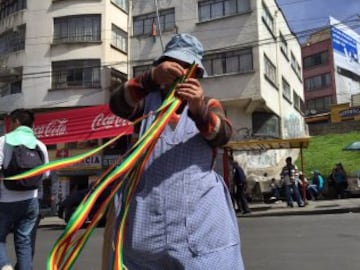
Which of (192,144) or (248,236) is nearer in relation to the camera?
(192,144)

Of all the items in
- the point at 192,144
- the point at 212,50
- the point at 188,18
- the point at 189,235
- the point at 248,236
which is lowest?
the point at 248,236

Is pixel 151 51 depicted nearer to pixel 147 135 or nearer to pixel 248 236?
pixel 248 236

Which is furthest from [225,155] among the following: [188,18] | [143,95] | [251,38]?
[143,95]

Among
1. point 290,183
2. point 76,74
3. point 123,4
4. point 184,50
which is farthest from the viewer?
point 123,4

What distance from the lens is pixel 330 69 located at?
188 ft

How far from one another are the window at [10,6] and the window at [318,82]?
39093 millimetres

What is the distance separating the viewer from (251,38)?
2427 cm

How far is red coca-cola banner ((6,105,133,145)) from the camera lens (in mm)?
22453

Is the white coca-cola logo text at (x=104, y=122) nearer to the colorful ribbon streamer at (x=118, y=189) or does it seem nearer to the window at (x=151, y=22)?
the window at (x=151, y=22)

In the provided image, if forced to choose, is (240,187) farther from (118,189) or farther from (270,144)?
(118,189)

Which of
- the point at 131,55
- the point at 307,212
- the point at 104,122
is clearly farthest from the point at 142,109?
the point at 131,55

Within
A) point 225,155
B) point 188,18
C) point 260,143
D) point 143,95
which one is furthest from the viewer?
point 188,18

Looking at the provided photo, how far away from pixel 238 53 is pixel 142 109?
2270 centimetres

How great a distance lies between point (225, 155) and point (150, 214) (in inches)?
564
